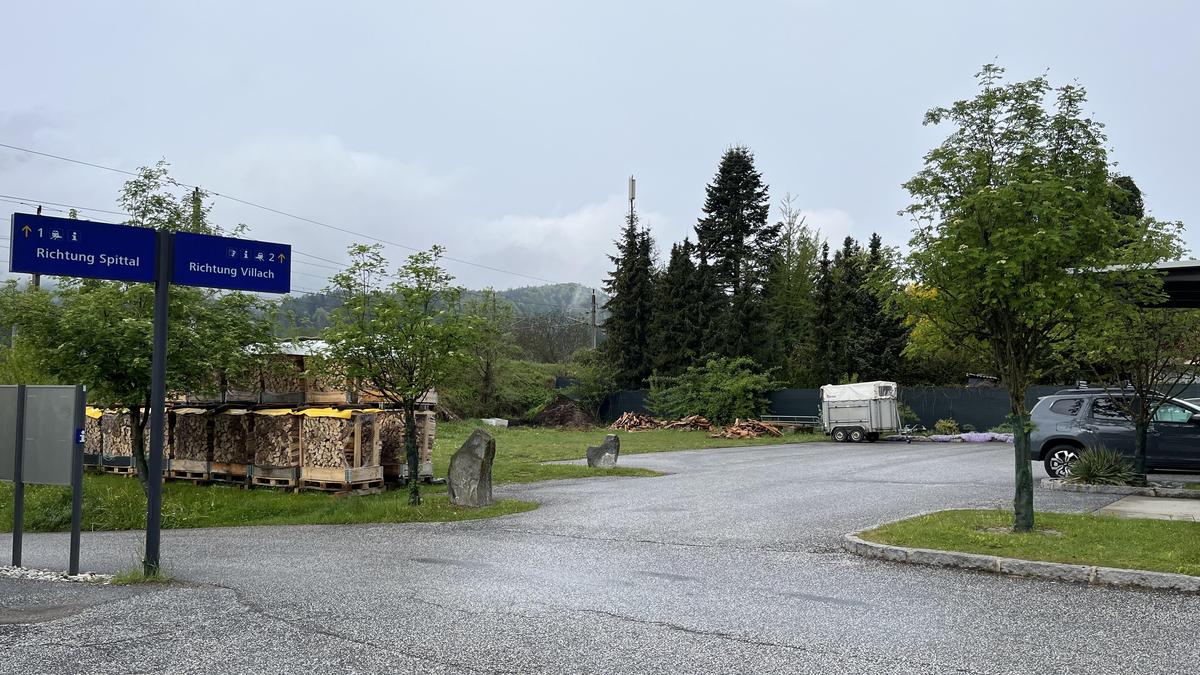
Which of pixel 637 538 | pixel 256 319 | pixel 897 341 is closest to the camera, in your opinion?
pixel 637 538

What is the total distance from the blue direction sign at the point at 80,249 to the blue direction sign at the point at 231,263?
283 mm

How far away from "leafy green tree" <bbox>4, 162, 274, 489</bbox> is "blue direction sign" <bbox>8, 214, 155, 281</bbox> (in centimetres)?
693

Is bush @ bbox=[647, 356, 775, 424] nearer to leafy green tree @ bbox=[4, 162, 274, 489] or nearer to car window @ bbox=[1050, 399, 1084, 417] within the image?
car window @ bbox=[1050, 399, 1084, 417]

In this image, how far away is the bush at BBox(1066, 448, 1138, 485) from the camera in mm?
14867

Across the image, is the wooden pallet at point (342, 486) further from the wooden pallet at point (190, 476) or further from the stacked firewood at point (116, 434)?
the stacked firewood at point (116, 434)

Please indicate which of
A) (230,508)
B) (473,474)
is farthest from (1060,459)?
(230,508)

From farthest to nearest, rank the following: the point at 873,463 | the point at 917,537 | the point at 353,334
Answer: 1. the point at 873,463
2. the point at 353,334
3. the point at 917,537

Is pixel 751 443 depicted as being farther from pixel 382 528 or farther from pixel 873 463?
pixel 382 528

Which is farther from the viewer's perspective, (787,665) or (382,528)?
(382,528)

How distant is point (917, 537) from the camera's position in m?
9.93

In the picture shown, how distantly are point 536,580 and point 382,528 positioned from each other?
4.71m

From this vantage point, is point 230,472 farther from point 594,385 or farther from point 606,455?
point 594,385

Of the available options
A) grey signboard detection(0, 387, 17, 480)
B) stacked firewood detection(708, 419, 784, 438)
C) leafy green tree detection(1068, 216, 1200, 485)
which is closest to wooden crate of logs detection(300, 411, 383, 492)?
grey signboard detection(0, 387, 17, 480)

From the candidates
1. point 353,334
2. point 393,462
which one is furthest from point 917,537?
point 393,462
